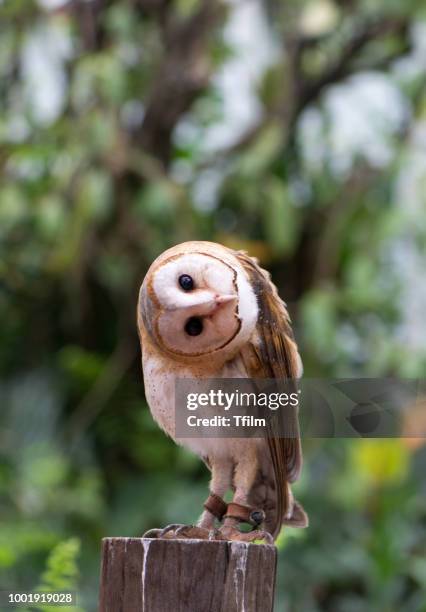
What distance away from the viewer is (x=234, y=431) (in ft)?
7.22

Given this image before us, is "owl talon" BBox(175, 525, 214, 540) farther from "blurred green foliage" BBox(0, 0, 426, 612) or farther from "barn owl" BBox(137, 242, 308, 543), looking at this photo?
"blurred green foliage" BBox(0, 0, 426, 612)

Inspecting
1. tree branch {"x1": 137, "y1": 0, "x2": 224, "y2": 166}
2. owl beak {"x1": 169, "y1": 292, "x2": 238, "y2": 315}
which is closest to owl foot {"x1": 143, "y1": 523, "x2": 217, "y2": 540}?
owl beak {"x1": 169, "y1": 292, "x2": 238, "y2": 315}

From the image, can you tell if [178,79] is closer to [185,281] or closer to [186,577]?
[185,281]

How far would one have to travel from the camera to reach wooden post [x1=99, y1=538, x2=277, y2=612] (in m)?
1.87

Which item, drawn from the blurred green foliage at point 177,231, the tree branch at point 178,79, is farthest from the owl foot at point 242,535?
the tree branch at point 178,79

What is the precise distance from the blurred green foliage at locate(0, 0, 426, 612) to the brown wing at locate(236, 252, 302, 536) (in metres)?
2.68

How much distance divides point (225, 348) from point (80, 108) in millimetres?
3981

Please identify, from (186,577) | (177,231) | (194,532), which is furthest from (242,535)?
(177,231)

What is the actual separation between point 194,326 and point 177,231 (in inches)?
137

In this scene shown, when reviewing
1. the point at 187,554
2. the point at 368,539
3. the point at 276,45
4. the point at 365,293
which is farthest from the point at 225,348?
the point at 276,45

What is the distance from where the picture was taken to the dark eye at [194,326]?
2.05 m

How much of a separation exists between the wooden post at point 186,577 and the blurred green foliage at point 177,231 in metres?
3.07

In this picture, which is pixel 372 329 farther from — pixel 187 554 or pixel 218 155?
pixel 187 554

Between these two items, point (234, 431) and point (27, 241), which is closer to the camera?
point (234, 431)
